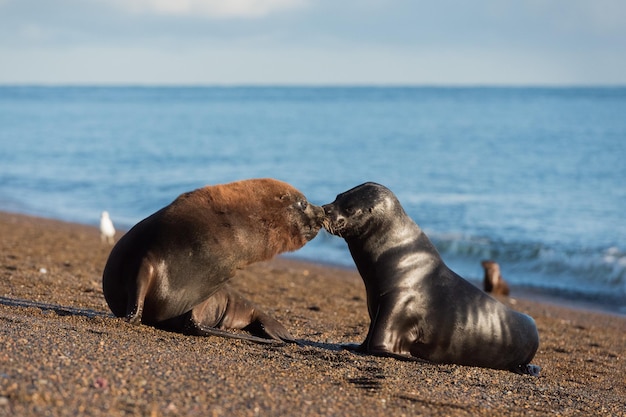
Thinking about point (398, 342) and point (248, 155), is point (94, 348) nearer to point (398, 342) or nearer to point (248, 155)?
point (398, 342)

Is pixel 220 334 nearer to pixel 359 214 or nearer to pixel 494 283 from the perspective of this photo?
pixel 359 214

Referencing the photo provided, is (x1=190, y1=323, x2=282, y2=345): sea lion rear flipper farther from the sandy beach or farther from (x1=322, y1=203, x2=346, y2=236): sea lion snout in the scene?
(x1=322, y1=203, x2=346, y2=236): sea lion snout

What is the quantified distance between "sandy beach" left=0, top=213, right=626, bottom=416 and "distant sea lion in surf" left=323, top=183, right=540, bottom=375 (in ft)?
0.75

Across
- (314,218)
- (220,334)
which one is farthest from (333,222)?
(220,334)

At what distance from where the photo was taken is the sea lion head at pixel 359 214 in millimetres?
7051

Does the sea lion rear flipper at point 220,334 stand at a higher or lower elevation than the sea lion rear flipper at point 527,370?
higher

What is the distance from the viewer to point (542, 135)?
55938mm

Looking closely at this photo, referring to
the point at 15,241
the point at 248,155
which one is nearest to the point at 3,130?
the point at 248,155

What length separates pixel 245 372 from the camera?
5180 mm

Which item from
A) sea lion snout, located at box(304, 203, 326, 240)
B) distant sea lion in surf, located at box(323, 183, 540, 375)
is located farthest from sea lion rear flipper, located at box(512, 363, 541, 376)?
sea lion snout, located at box(304, 203, 326, 240)

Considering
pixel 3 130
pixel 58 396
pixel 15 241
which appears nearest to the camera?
pixel 58 396

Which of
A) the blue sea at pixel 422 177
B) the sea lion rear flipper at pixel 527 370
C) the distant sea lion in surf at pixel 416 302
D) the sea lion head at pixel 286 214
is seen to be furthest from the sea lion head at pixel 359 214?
the blue sea at pixel 422 177

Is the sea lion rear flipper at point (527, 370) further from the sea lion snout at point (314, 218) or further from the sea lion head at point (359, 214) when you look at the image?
the sea lion snout at point (314, 218)

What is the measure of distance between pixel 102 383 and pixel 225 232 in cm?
239
